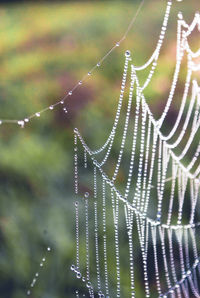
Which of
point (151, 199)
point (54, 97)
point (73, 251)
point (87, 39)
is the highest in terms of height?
point (87, 39)

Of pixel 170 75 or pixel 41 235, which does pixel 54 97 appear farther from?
pixel 41 235

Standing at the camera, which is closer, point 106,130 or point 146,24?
point 106,130

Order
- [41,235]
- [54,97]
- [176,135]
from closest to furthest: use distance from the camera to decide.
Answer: [41,235] → [176,135] → [54,97]

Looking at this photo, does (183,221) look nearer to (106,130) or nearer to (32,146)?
(106,130)

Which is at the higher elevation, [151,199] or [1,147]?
[1,147]

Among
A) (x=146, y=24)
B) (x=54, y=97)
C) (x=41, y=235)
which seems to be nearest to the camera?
(x=41, y=235)

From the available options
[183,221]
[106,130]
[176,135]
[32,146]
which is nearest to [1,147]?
[32,146]
